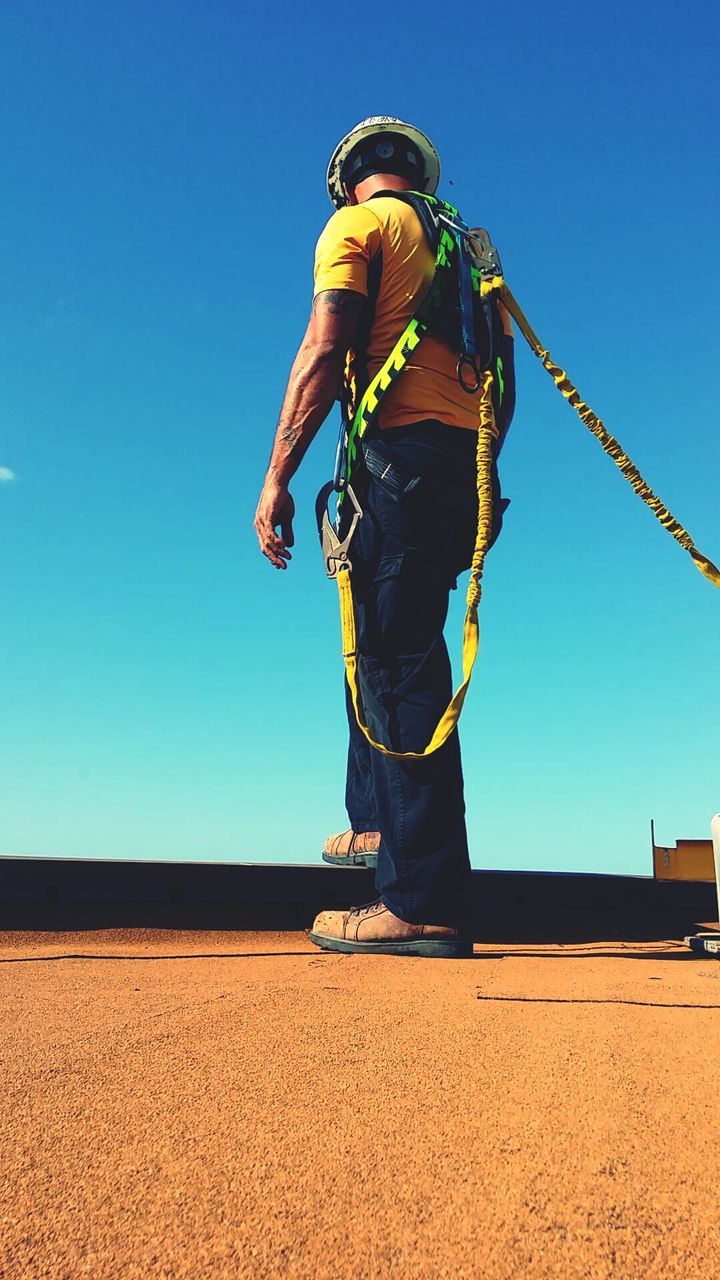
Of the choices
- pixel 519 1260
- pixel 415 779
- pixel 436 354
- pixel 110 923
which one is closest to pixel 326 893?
pixel 110 923

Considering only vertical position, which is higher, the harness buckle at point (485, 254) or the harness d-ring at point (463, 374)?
the harness buckle at point (485, 254)

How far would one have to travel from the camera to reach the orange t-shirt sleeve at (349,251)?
2854 millimetres

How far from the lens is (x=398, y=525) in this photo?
2.88 m

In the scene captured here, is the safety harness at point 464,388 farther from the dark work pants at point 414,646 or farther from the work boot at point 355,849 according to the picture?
the work boot at point 355,849

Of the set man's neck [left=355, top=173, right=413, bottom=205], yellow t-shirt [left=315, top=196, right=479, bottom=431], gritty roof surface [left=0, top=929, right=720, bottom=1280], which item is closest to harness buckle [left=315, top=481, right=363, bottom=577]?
yellow t-shirt [left=315, top=196, right=479, bottom=431]

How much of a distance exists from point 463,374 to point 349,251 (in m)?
0.55

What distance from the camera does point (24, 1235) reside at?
0.75m

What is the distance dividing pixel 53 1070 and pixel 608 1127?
75 centimetres

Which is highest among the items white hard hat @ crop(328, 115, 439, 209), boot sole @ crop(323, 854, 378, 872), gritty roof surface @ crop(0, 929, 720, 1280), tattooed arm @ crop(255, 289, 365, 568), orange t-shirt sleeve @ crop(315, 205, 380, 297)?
white hard hat @ crop(328, 115, 439, 209)

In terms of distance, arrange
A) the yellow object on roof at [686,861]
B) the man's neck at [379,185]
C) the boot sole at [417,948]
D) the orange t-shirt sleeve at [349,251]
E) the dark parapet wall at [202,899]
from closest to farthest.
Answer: the boot sole at [417,948]
the orange t-shirt sleeve at [349,251]
the man's neck at [379,185]
the dark parapet wall at [202,899]
the yellow object on roof at [686,861]

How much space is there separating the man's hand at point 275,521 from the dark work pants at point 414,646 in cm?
24

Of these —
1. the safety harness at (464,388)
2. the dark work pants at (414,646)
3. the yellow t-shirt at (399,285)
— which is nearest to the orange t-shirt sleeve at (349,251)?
the yellow t-shirt at (399,285)

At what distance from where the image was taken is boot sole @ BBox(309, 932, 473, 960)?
8.75ft

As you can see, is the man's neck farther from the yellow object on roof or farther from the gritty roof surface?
the yellow object on roof
